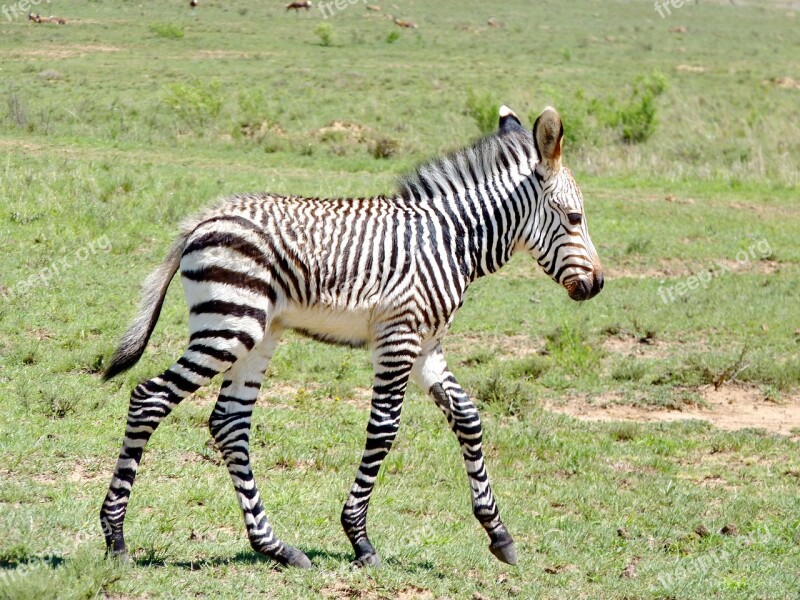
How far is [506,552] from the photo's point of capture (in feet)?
19.9

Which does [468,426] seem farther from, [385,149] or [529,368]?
[385,149]

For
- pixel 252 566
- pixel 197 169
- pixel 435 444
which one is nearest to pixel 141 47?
pixel 197 169

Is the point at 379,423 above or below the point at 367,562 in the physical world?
above

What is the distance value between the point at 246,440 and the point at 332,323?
796 millimetres

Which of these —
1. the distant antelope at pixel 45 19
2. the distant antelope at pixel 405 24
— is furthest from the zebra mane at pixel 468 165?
the distant antelope at pixel 405 24

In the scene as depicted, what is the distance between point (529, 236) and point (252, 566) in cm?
248

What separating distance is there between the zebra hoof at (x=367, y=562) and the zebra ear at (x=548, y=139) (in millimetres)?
2414

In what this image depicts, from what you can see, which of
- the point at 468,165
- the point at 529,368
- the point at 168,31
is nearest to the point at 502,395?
the point at 529,368

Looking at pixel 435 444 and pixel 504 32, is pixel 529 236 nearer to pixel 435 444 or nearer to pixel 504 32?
pixel 435 444

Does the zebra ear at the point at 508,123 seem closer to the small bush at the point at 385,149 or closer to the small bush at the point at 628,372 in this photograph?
the small bush at the point at 628,372

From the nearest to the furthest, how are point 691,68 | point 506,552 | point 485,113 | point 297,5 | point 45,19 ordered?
point 506,552, point 485,113, point 45,19, point 691,68, point 297,5

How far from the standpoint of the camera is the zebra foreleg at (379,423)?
5742 mm

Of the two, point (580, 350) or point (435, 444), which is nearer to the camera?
point (435, 444)

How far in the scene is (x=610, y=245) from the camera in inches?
609
